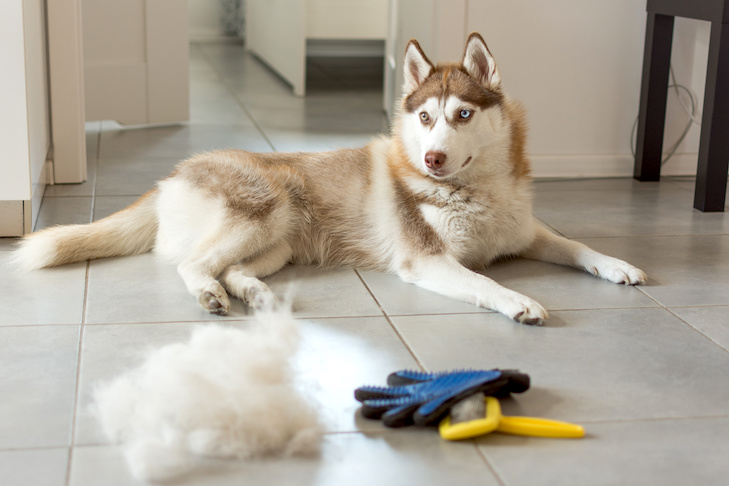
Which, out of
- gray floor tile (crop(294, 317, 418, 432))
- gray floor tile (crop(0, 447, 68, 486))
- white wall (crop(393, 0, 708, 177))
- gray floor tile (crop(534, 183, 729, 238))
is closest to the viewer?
gray floor tile (crop(0, 447, 68, 486))

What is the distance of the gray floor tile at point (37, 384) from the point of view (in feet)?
5.04

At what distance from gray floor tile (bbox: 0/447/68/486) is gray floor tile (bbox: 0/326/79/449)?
0.09 feet

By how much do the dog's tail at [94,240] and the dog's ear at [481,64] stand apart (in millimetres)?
1081

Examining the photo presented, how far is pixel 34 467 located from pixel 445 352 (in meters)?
0.96

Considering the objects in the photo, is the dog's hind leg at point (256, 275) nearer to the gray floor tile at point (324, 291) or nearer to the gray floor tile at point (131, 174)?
the gray floor tile at point (324, 291)

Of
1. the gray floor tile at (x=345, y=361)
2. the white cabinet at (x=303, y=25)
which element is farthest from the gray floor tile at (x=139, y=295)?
the white cabinet at (x=303, y=25)

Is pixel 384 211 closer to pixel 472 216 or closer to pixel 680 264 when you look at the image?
pixel 472 216

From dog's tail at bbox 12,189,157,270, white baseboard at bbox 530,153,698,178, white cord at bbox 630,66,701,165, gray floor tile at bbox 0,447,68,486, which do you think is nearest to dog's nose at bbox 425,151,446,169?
dog's tail at bbox 12,189,157,270

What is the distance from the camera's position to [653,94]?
371cm

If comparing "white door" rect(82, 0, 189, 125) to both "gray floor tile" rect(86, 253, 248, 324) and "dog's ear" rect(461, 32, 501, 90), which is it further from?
"dog's ear" rect(461, 32, 501, 90)

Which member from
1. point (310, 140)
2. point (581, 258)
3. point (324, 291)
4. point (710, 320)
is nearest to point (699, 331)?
point (710, 320)

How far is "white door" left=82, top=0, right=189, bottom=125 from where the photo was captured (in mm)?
4324

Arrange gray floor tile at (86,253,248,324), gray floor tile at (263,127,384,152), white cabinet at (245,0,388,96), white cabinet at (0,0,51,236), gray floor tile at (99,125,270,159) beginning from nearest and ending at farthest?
gray floor tile at (86,253,248,324)
white cabinet at (0,0,51,236)
gray floor tile at (99,125,270,159)
gray floor tile at (263,127,384,152)
white cabinet at (245,0,388,96)

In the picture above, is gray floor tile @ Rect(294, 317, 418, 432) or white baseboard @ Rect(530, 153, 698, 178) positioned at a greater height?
white baseboard @ Rect(530, 153, 698, 178)
